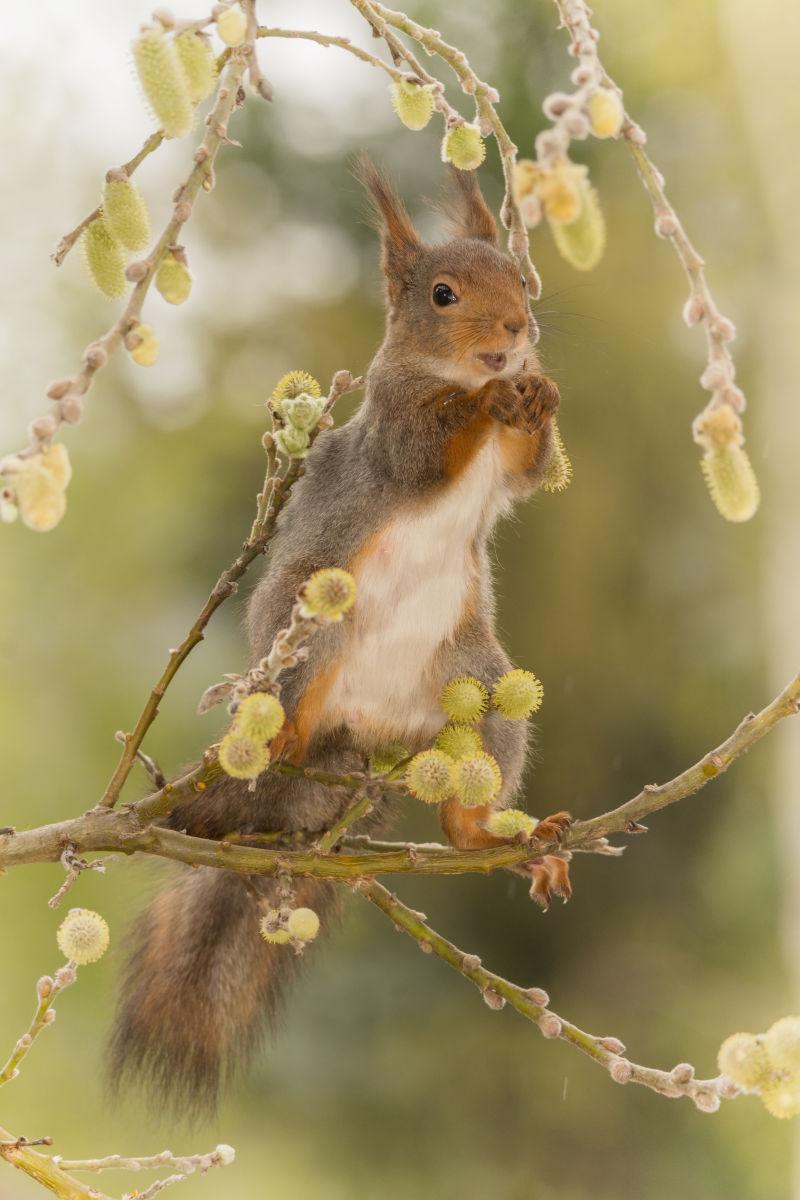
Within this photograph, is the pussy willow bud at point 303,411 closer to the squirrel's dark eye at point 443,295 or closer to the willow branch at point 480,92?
the willow branch at point 480,92

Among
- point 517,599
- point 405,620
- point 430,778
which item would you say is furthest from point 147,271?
point 517,599

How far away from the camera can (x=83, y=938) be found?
556 millimetres

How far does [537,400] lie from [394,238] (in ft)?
0.90

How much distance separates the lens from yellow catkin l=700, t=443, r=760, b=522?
41cm

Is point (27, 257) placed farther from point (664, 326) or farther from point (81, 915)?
point (81, 915)

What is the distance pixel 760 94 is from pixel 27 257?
4.02ft

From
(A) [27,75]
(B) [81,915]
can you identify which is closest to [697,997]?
(B) [81,915]

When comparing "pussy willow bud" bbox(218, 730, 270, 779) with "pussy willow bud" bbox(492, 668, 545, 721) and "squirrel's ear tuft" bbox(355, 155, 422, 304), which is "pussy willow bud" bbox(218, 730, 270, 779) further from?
"squirrel's ear tuft" bbox(355, 155, 422, 304)

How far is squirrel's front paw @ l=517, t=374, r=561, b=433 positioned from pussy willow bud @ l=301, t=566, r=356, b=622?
33cm

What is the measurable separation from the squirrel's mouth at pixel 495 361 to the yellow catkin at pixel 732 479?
0.46m

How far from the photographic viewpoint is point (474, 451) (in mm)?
873

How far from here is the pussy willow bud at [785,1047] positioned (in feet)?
1.50

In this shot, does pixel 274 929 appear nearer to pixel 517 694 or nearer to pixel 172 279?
pixel 517 694

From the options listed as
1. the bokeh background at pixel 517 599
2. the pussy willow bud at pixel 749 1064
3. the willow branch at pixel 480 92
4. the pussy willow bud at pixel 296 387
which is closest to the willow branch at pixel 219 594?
the pussy willow bud at pixel 296 387
